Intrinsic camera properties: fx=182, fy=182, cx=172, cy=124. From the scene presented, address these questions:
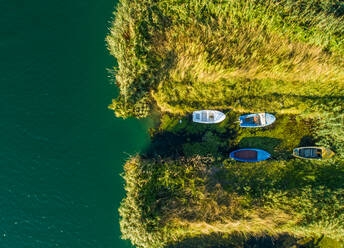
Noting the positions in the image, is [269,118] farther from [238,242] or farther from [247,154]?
[238,242]

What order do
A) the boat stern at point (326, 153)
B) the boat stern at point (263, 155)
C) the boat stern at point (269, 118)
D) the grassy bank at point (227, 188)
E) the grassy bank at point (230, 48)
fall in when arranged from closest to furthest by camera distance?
the grassy bank at point (230, 48), the grassy bank at point (227, 188), the boat stern at point (326, 153), the boat stern at point (269, 118), the boat stern at point (263, 155)

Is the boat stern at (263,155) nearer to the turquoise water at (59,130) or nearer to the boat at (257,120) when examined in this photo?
the boat at (257,120)

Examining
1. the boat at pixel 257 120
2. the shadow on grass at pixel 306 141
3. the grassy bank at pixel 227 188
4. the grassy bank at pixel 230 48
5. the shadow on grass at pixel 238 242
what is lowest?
the shadow on grass at pixel 238 242

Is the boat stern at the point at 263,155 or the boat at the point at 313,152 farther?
the boat stern at the point at 263,155

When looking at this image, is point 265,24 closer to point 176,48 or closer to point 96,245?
point 176,48

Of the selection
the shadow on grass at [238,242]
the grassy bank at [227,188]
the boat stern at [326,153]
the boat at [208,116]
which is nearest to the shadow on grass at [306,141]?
the grassy bank at [227,188]

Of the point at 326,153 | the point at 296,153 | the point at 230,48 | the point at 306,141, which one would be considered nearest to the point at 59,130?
the point at 230,48

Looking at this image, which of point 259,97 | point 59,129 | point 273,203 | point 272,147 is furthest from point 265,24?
point 59,129
